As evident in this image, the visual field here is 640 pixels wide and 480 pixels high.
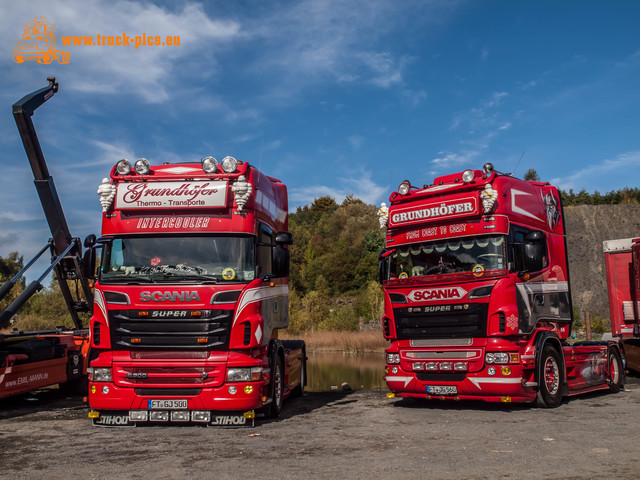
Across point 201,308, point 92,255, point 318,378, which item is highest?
point 92,255

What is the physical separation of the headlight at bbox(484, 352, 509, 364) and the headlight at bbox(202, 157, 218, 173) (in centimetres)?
528

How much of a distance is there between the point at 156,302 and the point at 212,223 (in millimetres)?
1419

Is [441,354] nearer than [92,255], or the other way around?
[92,255]

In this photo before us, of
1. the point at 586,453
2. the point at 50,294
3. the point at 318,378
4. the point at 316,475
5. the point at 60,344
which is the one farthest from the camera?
the point at 50,294

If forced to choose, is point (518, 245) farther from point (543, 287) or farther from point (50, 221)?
point (50, 221)

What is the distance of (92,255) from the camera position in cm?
963

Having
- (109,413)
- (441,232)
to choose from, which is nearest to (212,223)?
(109,413)

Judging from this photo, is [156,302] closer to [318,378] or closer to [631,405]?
[631,405]

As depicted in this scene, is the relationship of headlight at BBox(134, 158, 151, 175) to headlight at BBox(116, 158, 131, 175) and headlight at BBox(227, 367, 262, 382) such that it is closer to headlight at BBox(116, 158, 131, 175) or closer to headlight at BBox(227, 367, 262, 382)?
headlight at BBox(116, 158, 131, 175)

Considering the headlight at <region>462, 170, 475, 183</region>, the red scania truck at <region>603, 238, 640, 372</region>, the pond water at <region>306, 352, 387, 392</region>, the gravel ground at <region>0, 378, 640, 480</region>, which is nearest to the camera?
the gravel ground at <region>0, 378, 640, 480</region>

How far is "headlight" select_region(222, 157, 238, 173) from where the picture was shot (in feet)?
31.1

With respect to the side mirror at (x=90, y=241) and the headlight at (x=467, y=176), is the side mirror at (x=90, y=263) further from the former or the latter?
the headlight at (x=467, y=176)

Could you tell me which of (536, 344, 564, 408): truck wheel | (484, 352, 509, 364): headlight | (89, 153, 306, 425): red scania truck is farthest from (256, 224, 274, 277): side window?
(536, 344, 564, 408): truck wheel

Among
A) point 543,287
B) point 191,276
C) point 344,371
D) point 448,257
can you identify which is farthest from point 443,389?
point 344,371
